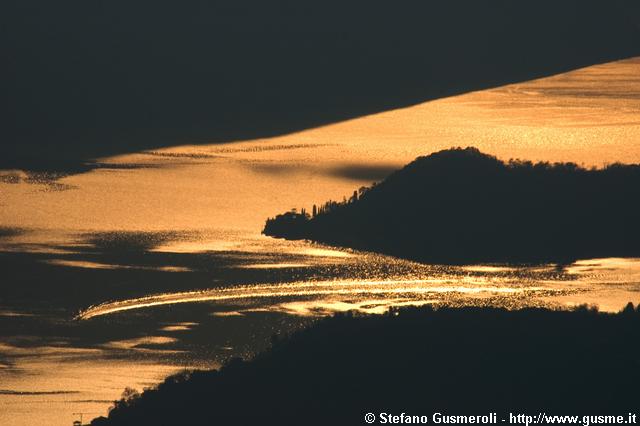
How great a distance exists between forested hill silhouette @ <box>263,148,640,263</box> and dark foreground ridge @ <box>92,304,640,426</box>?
12.8 metres

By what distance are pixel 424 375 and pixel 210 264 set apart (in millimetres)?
16366

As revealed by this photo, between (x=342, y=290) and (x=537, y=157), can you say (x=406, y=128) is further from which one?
(x=342, y=290)

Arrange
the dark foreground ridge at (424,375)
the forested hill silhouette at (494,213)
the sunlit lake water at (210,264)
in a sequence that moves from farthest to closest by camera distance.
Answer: the forested hill silhouette at (494,213) < the sunlit lake water at (210,264) < the dark foreground ridge at (424,375)

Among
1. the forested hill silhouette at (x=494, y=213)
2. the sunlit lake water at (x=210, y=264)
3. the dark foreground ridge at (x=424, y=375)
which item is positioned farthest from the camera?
the forested hill silhouette at (x=494, y=213)

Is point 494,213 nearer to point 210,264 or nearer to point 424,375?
point 210,264

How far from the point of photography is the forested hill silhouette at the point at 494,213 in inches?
1575

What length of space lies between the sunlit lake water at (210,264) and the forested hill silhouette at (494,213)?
0.69 meters

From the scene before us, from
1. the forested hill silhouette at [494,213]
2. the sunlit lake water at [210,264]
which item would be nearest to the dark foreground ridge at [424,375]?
the sunlit lake water at [210,264]

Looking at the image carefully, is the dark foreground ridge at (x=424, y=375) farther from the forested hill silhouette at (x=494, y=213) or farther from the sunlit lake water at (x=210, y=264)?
the forested hill silhouette at (x=494, y=213)

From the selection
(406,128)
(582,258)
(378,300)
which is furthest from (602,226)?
(406,128)

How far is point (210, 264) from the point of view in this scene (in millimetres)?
41125

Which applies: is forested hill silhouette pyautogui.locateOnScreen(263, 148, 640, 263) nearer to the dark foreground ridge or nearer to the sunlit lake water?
the sunlit lake water

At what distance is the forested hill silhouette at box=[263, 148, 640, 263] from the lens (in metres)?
40.0

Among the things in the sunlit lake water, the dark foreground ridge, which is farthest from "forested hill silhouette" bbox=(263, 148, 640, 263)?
the dark foreground ridge
